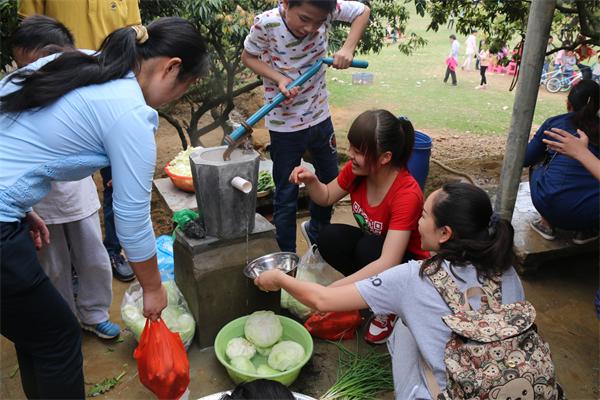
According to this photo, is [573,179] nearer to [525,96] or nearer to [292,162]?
[525,96]

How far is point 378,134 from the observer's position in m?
2.53

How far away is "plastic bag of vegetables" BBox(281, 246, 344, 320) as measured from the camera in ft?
9.80

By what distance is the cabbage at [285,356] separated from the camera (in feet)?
8.09

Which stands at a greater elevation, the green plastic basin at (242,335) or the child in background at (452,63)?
the green plastic basin at (242,335)

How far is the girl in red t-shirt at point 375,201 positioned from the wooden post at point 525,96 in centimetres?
100

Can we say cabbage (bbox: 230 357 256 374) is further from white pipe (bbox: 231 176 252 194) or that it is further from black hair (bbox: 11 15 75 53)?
black hair (bbox: 11 15 75 53)

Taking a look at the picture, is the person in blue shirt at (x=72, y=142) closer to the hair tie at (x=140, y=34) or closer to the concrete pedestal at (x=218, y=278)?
the hair tie at (x=140, y=34)

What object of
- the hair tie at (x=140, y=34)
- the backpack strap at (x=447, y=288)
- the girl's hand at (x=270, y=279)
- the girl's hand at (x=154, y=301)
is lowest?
the girl's hand at (x=270, y=279)

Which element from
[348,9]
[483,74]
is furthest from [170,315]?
[483,74]

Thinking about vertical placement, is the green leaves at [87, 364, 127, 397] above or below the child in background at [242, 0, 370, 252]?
below

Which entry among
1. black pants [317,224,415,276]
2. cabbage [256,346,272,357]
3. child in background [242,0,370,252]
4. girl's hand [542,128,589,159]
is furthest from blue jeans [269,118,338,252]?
girl's hand [542,128,589,159]

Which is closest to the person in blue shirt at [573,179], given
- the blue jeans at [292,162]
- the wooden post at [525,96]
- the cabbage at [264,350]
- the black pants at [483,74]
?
the wooden post at [525,96]

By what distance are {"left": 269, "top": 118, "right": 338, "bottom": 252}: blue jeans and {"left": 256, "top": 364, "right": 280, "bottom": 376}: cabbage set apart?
1029mm

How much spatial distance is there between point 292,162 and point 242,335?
1133 millimetres
